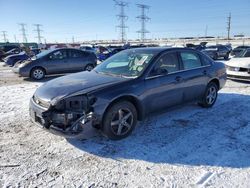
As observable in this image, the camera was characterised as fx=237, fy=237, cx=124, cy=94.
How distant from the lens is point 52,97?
3746mm

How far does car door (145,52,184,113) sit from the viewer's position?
14.5ft

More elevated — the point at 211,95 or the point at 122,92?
the point at 122,92

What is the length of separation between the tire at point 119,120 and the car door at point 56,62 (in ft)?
26.4

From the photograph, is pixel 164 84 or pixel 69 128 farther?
pixel 164 84

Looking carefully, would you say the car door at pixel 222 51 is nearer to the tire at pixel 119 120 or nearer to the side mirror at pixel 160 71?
the side mirror at pixel 160 71

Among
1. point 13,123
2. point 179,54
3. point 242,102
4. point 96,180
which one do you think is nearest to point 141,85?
point 179,54

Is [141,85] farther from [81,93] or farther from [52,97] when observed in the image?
[52,97]

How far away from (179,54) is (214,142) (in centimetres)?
203

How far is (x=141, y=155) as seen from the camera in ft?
11.9

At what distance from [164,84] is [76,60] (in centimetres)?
816

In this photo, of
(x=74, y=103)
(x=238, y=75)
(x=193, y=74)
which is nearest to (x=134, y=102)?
(x=74, y=103)

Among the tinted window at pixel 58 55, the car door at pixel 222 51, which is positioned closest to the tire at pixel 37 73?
the tinted window at pixel 58 55

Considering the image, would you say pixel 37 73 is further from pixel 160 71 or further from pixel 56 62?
pixel 160 71

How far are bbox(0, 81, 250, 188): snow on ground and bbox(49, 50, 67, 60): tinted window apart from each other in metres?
6.41
